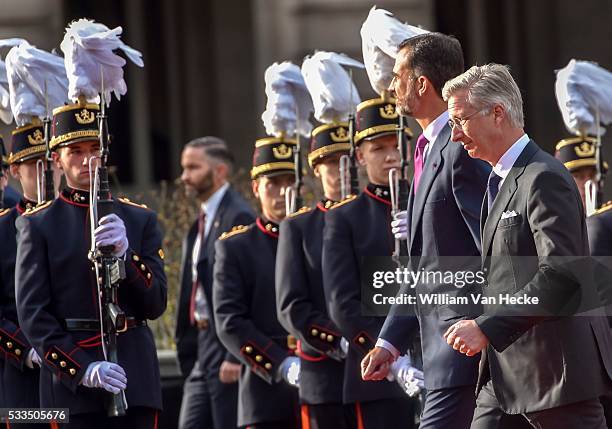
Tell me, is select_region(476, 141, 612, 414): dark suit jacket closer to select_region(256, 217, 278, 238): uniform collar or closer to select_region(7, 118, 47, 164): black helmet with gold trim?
→ select_region(7, 118, 47, 164): black helmet with gold trim

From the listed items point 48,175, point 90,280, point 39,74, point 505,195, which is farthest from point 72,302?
point 505,195

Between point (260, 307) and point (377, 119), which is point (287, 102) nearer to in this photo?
point (260, 307)

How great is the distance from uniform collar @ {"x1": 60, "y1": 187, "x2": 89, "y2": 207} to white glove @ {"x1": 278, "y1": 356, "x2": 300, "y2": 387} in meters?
1.73

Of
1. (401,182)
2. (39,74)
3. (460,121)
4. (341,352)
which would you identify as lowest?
(341,352)

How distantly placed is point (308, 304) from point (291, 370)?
0.45 meters

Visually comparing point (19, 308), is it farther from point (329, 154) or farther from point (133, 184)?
point (133, 184)

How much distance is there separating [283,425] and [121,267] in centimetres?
206

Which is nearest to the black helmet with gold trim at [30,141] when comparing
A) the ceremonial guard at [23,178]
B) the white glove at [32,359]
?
the ceremonial guard at [23,178]

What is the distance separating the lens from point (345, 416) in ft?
27.6

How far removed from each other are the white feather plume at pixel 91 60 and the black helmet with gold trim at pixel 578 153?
2937 mm

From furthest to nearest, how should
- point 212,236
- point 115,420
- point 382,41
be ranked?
point 212,236 → point 382,41 → point 115,420

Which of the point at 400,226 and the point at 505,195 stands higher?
the point at 505,195

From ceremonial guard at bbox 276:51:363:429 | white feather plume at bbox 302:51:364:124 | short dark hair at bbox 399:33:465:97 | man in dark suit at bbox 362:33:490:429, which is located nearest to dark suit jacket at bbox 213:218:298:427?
ceremonial guard at bbox 276:51:363:429

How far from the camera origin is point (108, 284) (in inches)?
289
